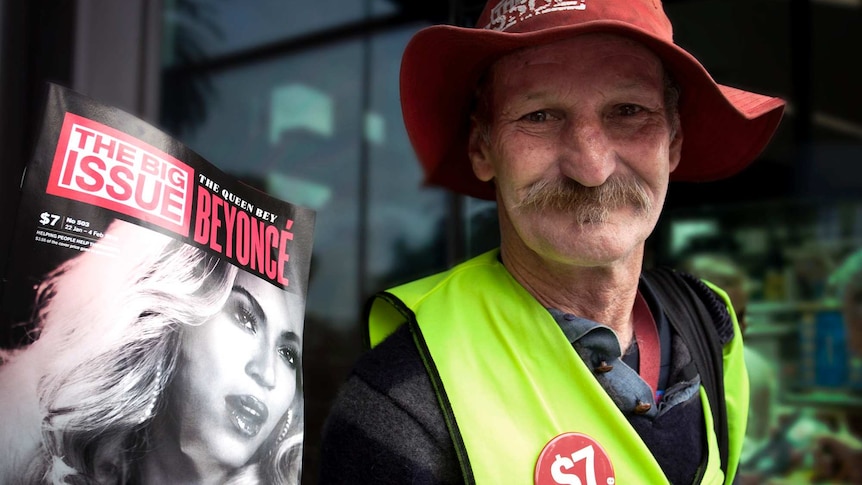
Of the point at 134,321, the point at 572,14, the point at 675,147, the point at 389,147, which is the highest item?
the point at 572,14

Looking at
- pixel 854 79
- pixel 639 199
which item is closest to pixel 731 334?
pixel 639 199

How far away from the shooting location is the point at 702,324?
4.30 ft

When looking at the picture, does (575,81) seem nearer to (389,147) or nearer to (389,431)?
(389,431)

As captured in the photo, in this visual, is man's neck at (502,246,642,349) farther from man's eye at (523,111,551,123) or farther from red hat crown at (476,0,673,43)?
red hat crown at (476,0,673,43)

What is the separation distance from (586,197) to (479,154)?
11.1 inches

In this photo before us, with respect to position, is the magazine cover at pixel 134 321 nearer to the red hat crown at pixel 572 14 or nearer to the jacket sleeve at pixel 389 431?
the jacket sleeve at pixel 389 431

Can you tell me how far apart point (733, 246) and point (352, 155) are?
7.74 feet

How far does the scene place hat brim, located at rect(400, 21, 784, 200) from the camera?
1.09 m

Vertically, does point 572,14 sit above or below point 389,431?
above

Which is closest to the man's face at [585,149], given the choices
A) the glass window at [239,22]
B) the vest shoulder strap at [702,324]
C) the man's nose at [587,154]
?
the man's nose at [587,154]

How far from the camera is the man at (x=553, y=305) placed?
0.98m

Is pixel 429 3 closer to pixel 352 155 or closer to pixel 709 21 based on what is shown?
pixel 352 155

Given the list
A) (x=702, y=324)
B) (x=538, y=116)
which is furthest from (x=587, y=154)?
(x=702, y=324)

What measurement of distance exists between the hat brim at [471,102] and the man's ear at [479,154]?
8cm
